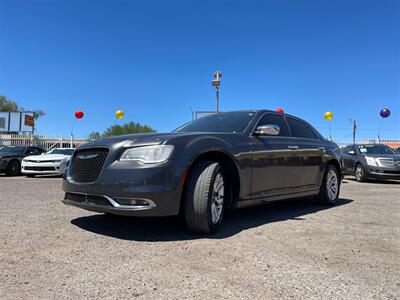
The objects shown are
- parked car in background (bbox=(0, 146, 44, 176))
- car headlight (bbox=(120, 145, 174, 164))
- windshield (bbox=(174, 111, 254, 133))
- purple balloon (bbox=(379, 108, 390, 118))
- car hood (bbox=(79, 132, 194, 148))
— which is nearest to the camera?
car headlight (bbox=(120, 145, 174, 164))

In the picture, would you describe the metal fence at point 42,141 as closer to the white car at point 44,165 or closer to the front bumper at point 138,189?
the white car at point 44,165

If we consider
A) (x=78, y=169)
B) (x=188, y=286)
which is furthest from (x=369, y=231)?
(x=78, y=169)

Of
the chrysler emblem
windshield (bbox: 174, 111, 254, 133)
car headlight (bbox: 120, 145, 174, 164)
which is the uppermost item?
windshield (bbox: 174, 111, 254, 133)

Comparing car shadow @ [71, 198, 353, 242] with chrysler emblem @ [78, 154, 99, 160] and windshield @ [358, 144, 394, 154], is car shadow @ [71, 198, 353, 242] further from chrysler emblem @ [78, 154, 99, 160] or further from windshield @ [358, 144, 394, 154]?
windshield @ [358, 144, 394, 154]

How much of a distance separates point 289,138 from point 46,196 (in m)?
4.62

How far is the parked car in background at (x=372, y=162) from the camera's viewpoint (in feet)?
39.2

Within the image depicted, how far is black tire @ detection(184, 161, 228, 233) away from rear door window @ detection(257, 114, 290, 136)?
1.53 meters

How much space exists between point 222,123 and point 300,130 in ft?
5.53

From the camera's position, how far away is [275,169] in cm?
507

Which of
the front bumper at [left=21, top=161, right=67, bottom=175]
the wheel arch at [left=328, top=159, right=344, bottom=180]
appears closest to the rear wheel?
the wheel arch at [left=328, top=159, right=344, bottom=180]

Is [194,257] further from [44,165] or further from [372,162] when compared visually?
[44,165]

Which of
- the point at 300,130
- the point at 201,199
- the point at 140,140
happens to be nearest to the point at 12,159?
the point at 300,130

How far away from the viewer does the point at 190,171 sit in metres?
3.99

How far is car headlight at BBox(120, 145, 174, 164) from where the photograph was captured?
12.3ft
